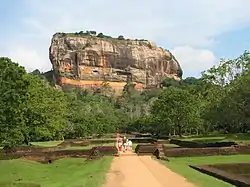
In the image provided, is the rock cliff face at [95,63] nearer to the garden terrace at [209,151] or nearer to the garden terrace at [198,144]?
the garden terrace at [198,144]

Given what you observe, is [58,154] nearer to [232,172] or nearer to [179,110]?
[232,172]

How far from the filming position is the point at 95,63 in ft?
607

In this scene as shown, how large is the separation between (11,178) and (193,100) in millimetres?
45967

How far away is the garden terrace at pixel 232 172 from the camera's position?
15402 millimetres

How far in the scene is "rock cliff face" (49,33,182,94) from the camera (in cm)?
18238

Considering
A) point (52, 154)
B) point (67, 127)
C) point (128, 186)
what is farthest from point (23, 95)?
point (67, 127)

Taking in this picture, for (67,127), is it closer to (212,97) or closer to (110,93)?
(212,97)

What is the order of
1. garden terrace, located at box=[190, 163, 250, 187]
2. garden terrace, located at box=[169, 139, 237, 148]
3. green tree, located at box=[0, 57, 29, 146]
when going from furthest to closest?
garden terrace, located at box=[169, 139, 237, 148], green tree, located at box=[0, 57, 29, 146], garden terrace, located at box=[190, 163, 250, 187]

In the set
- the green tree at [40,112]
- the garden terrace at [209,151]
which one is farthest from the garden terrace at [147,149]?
the green tree at [40,112]

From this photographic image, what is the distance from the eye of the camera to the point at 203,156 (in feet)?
99.6

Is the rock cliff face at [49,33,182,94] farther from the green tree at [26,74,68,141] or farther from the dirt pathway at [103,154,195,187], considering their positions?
the dirt pathway at [103,154,195,187]

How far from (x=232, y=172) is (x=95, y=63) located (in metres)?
167

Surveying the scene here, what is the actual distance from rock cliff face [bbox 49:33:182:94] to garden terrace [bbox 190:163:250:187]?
161737 mm

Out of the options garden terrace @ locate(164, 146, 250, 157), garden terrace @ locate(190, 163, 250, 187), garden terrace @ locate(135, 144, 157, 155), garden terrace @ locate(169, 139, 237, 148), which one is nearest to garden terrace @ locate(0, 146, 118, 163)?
garden terrace @ locate(135, 144, 157, 155)
